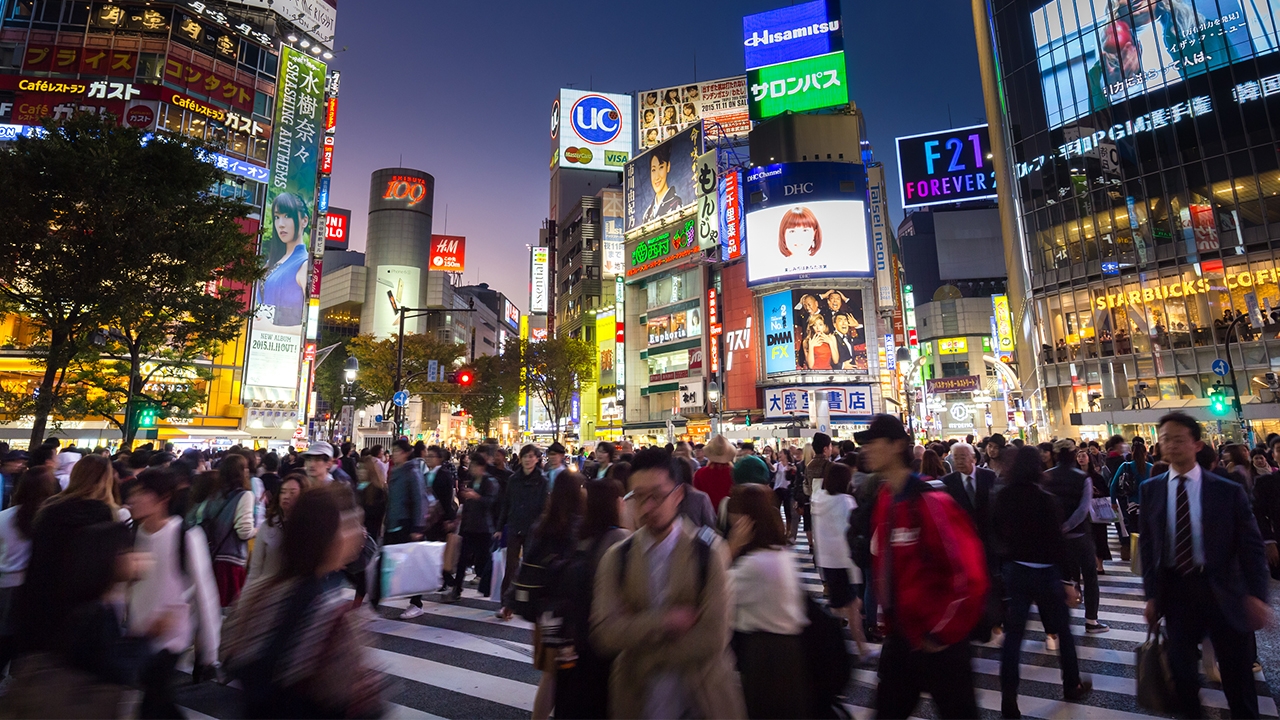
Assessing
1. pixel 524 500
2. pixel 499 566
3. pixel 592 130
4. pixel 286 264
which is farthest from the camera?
pixel 592 130

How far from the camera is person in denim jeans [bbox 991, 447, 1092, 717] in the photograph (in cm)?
457

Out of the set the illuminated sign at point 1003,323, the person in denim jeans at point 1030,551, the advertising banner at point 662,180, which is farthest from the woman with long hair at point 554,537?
the illuminated sign at point 1003,323

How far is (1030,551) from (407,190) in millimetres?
102345

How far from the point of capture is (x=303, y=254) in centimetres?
3716

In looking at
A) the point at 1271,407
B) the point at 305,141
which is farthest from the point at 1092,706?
the point at 305,141

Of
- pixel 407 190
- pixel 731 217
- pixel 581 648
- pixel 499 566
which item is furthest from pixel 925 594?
pixel 407 190

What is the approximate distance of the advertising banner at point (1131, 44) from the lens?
99.4 ft

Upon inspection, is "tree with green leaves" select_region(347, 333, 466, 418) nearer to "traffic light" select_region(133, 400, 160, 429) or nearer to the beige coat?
"traffic light" select_region(133, 400, 160, 429)

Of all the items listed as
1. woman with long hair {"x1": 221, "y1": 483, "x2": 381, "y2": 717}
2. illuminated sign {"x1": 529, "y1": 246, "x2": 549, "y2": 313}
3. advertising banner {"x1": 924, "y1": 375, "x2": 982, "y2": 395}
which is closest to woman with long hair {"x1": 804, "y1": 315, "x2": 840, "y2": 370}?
advertising banner {"x1": 924, "y1": 375, "x2": 982, "y2": 395}

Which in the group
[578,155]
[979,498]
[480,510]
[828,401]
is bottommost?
[480,510]

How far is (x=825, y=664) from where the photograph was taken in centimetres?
317

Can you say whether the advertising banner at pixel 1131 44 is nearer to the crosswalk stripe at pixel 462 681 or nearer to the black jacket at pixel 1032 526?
the black jacket at pixel 1032 526

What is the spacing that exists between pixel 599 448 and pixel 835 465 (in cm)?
514

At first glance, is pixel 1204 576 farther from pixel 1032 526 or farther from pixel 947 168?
pixel 947 168
